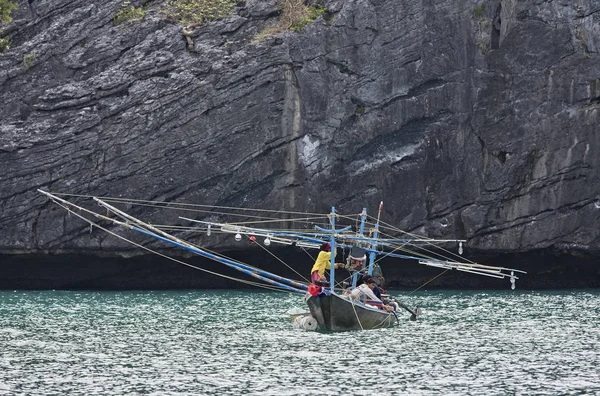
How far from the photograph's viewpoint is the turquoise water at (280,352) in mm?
26344

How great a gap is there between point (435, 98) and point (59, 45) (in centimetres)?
1790

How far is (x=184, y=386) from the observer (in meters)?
26.2

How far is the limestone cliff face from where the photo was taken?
54812mm

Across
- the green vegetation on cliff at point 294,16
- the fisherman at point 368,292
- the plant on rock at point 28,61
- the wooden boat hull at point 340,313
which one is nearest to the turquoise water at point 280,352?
the wooden boat hull at point 340,313

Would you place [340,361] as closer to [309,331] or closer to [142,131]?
[309,331]

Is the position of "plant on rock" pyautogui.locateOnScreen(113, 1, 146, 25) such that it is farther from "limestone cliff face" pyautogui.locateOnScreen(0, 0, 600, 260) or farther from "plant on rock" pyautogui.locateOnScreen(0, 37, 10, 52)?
"plant on rock" pyautogui.locateOnScreen(0, 37, 10, 52)

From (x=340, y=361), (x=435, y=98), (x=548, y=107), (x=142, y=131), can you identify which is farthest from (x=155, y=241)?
(x=340, y=361)

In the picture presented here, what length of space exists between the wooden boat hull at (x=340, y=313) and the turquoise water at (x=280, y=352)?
0.55 m

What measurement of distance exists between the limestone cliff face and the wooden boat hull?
19493 mm

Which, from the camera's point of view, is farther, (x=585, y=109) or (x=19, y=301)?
(x=585, y=109)

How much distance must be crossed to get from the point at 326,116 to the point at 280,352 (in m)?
25.7

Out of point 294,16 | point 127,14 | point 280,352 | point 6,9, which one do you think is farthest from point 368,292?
point 6,9

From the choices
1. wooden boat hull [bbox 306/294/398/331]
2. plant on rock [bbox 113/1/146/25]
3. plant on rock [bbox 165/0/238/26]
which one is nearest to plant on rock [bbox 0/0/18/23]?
plant on rock [bbox 113/1/146/25]

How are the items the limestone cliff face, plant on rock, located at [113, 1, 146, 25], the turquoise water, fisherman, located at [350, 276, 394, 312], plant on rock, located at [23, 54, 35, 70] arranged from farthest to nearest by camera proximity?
plant on rock, located at [113, 1, 146, 25] → plant on rock, located at [23, 54, 35, 70] → the limestone cliff face → fisherman, located at [350, 276, 394, 312] → the turquoise water
